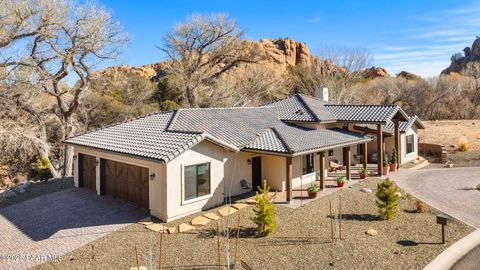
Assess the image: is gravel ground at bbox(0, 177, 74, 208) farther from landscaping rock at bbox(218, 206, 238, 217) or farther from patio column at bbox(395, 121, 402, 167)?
patio column at bbox(395, 121, 402, 167)

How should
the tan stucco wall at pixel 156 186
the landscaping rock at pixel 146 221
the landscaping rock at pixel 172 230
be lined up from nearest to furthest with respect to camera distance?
1. the landscaping rock at pixel 172 230
2. the landscaping rock at pixel 146 221
3. the tan stucco wall at pixel 156 186

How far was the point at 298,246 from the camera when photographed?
35.5 feet

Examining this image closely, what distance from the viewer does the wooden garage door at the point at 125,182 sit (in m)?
14.5

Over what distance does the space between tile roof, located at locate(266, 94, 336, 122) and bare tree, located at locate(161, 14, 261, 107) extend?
18.5 m

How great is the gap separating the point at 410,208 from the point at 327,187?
182 inches

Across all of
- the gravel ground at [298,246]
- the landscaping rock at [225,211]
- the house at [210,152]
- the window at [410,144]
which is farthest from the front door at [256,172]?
the window at [410,144]

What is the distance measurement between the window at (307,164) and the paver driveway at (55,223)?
33.0 feet

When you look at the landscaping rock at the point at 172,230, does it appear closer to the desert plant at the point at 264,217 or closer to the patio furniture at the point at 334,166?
the desert plant at the point at 264,217

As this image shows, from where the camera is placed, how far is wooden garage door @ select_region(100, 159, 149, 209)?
14523 mm

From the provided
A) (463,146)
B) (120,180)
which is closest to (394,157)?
(463,146)

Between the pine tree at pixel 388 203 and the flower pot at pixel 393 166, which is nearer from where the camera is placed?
the pine tree at pixel 388 203

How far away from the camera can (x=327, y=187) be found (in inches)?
728

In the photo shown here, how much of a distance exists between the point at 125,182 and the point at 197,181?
3929 mm

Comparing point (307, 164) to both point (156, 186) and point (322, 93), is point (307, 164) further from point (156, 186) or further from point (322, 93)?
point (322, 93)
